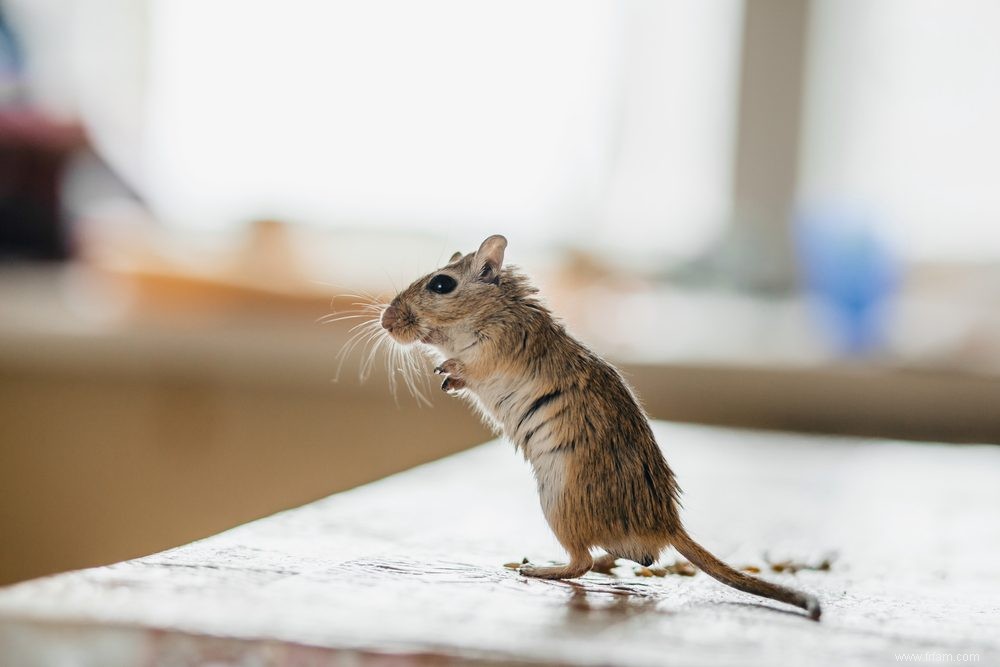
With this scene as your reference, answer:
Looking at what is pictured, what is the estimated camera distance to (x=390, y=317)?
3.81 feet

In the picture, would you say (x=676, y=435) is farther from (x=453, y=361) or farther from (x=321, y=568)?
(x=321, y=568)

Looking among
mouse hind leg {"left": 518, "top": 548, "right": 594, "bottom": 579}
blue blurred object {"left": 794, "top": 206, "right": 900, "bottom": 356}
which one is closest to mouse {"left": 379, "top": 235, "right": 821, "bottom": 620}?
mouse hind leg {"left": 518, "top": 548, "right": 594, "bottom": 579}

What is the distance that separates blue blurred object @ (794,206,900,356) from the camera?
3238mm

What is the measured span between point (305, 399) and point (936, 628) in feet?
7.39

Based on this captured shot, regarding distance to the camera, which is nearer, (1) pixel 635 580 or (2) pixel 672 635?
(2) pixel 672 635

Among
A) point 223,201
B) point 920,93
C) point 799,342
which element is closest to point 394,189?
point 223,201

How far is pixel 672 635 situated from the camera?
28.5 inches

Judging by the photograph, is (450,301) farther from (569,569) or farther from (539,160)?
(539,160)

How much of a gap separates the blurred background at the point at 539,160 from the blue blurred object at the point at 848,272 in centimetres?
1

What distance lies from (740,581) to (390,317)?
46 centimetres

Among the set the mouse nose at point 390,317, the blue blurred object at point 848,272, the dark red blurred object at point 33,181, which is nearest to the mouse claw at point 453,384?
the mouse nose at point 390,317

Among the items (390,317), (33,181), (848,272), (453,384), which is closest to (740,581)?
(453,384)

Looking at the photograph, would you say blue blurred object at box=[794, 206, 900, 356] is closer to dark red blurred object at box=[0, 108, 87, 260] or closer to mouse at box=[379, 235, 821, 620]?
mouse at box=[379, 235, 821, 620]

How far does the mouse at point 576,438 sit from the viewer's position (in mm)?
929
